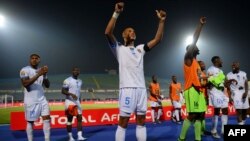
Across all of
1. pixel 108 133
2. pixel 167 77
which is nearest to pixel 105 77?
pixel 167 77

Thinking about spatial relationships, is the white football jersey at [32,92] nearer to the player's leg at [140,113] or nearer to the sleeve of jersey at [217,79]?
the player's leg at [140,113]

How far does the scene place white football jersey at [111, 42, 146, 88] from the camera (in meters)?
4.80

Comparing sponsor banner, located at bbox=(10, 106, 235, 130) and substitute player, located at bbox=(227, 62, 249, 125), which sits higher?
substitute player, located at bbox=(227, 62, 249, 125)

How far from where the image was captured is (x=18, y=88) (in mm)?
34562

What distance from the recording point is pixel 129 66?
4867 mm

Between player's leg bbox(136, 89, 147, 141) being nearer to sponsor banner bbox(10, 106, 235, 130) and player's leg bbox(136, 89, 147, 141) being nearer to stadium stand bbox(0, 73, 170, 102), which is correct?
sponsor banner bbox(10, 106, 235, 130)

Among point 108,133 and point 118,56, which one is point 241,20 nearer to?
point 108,133

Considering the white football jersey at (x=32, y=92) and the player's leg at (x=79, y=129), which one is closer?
the white football jersey at (x=32, y=92)

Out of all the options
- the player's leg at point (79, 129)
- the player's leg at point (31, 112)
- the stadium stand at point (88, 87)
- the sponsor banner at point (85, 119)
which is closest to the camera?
the player's leg at point (31, 112)

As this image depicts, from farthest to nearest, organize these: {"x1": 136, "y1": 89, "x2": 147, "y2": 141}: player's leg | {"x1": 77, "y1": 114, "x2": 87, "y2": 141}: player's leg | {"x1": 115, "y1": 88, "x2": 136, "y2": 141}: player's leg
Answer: {"x1": 77, "y1": 114, "x2": 87, "y2": 141}: player's leg → {"x1": 136, "y1": 89, "x2": 147, "y2": 141}: player's leg → {"x1": 115, "y1": 88, "x2": 136, "y2": 141}: player's leg

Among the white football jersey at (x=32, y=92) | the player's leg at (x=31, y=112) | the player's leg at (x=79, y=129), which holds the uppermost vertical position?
the white football jersey at (x=32, y=92)

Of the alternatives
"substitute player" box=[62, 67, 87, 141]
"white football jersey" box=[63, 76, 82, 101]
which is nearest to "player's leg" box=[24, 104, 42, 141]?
"substitute player" box=[62, 67, 87, 141]

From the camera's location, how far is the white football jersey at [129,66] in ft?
15.8

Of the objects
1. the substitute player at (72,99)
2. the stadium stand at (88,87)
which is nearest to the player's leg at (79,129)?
the substitute player at (72,99)
